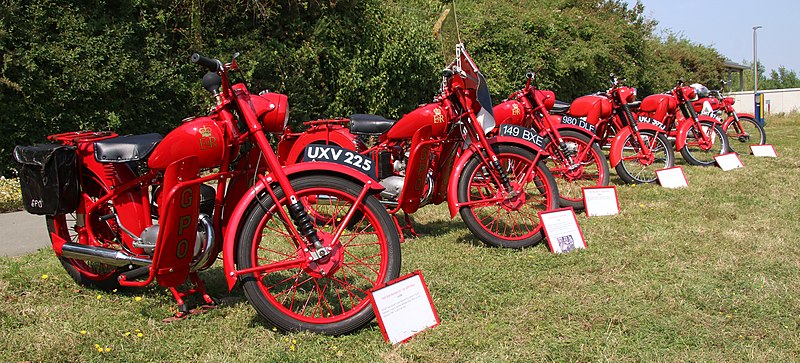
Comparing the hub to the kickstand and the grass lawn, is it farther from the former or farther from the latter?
the kickstand

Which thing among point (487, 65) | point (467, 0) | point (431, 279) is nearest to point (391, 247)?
point (431, 279)

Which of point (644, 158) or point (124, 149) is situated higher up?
point (124, 149)

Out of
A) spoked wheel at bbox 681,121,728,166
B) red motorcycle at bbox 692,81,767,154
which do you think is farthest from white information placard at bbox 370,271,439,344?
red motorcycle at bbox 692,81,767,154

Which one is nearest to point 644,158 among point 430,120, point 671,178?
point 671,178

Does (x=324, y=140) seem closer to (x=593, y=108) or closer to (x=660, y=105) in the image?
(x=593, y=108)

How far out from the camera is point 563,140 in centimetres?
635

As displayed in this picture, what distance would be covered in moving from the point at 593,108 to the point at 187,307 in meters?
4.98

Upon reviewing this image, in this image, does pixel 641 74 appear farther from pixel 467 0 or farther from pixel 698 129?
pixel 698 129

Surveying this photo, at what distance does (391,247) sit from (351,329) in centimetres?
43

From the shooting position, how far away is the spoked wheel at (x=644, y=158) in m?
7.08

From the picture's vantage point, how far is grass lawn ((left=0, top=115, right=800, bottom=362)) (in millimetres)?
2793

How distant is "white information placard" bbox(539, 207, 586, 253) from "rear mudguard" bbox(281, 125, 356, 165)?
6.30 ft

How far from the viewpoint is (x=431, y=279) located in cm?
382

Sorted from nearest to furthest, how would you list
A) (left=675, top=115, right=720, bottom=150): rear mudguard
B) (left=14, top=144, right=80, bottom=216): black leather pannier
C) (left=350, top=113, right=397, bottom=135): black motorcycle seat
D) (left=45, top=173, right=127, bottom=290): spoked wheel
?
(left=14, top=144, right=80, bottom=216): black leather pannier
(left=45, top=173, right=127, bottom=290): spoked wheel
(left=350, top=113, right=397, bottom=135): black motorcycle seat
(left=675, top=115, right=720, bottom=150): rear mudguard
